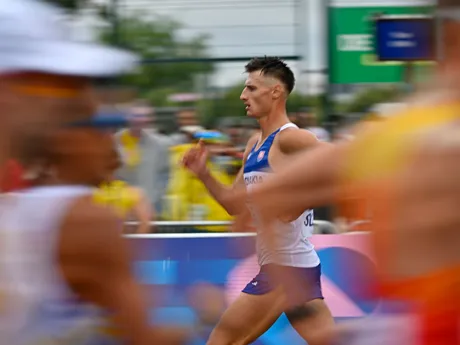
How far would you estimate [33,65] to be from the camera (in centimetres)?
204

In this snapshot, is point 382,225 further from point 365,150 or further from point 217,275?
point 217,275

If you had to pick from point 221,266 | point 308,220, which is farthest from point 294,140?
point 221,266

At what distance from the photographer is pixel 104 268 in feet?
6.41

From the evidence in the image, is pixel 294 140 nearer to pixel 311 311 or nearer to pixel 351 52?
pixel 311 311

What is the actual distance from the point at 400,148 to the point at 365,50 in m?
7.95

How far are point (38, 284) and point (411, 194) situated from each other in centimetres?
72

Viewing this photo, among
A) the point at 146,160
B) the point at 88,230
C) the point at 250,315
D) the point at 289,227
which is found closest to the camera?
the point at 88,230

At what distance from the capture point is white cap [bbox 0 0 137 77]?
79.8 inches

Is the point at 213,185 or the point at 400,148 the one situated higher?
the point at 400,148

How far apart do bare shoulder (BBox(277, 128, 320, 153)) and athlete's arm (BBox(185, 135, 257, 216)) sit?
0.30 m

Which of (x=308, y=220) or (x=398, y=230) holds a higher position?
(x=398, y=230)

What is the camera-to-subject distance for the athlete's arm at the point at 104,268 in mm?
1941

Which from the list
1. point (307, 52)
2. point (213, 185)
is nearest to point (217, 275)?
point (213, 185)

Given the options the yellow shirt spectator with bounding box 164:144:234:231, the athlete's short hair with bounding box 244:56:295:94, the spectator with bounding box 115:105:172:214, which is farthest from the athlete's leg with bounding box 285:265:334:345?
the spectator with bounding box 115:105:172:214
